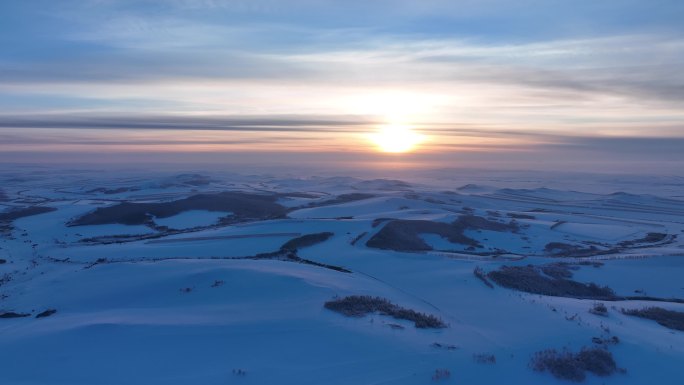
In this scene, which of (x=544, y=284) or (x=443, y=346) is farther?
(x=544, y=284)

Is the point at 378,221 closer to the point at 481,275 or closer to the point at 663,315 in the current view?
the point at 481,275

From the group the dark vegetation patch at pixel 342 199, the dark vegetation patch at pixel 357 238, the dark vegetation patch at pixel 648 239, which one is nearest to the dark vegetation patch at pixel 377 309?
the dark vegetation patch at pixel 357 238

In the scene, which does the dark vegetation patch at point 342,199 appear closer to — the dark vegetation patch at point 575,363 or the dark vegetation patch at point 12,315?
the dark vegetation patch at point 12,315

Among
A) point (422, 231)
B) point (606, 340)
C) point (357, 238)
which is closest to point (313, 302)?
point (606, 340)

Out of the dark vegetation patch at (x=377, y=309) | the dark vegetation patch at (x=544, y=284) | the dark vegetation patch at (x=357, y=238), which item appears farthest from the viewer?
the dark vegetation patch at (x=357, y=238)

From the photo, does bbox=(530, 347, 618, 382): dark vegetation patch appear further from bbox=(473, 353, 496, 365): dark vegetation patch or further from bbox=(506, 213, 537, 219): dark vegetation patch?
bbox=(506, 213, 537, 219): dark vegetation patch

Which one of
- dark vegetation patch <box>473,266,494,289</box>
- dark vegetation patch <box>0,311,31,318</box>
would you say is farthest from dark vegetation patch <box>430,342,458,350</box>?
dark vegetation patch <box>0,311,31,318</box>
